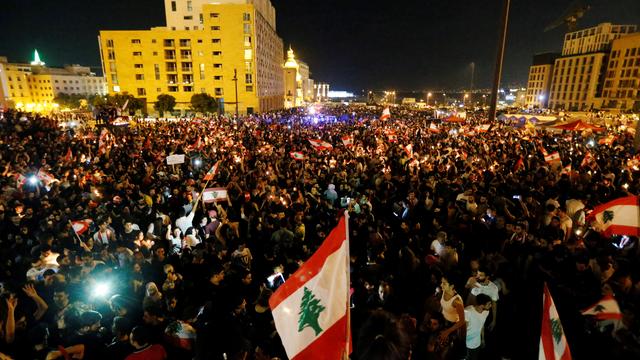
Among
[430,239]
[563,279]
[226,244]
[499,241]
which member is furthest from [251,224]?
[563,279]

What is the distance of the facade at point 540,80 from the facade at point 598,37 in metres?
7.98

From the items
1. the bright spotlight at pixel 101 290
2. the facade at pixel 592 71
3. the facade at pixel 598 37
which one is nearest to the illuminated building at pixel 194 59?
the bright spotlight at pixel 101 290

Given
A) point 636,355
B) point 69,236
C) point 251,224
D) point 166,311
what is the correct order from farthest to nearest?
point 251,224
point 69,236
point 166,311
point 636,355

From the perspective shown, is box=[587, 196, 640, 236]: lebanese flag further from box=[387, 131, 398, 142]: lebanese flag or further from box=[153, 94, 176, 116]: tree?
box=[153, 94, 176, 116]: tree

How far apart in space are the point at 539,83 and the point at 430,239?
131730mm

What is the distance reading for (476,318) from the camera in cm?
469

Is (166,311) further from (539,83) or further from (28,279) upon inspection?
(539,83)

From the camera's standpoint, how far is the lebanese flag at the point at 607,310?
4266mm

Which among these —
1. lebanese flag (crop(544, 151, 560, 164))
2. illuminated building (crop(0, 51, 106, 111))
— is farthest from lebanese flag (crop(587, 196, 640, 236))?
illuminated building (crop(0, 51, 106, 111))

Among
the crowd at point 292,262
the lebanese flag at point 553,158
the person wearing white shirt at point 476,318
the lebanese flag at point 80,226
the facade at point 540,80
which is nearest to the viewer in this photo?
the crowd at point 292,262

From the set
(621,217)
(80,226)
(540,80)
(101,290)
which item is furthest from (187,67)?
(540,80)

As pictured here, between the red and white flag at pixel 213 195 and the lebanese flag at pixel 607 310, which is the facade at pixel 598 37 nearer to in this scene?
the red and white flag at pixel 213 195

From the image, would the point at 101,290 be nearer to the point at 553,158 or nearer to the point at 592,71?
the point at 553,158

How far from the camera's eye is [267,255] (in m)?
6.89
